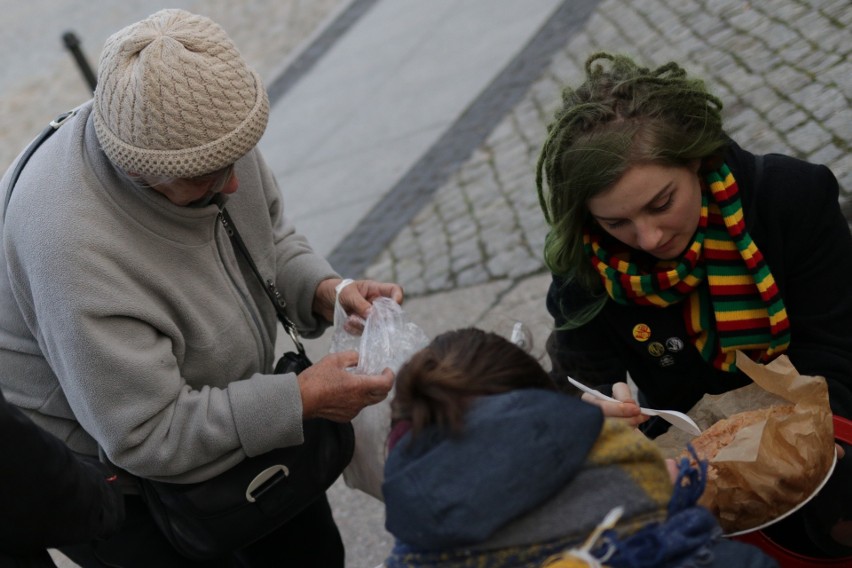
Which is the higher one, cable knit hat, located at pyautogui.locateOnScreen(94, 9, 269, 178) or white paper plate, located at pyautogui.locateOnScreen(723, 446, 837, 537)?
cable knit hat, located at pyautogui.locateOnScreen(94, 9, 269, 178)

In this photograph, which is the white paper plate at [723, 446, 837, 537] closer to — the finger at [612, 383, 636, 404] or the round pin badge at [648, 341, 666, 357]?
the finger at [612, 383, 636, 404]

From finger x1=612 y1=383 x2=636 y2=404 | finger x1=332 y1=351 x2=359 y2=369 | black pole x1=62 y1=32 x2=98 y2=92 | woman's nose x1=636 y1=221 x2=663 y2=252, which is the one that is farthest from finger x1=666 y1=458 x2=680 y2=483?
black pole x1=62 y1=32 x2=98 y2=92

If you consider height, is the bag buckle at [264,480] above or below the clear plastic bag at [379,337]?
below

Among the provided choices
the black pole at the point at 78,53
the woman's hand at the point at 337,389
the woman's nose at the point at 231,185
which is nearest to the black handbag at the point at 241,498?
the woman's hand at the point at 337,389

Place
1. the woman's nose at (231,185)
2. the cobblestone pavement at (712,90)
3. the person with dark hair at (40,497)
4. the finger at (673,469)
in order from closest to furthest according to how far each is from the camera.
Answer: the finger at (673,469) < the person with dark hair at (40,497) < the woman's nose at (231,185) < the cobblestone pavement at (712,90)

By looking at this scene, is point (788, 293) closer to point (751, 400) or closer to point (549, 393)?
point (751, 400)

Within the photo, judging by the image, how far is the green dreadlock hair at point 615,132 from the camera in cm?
236

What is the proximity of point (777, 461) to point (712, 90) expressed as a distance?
2965 millimetres

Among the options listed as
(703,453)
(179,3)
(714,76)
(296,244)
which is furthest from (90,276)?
(179,3)

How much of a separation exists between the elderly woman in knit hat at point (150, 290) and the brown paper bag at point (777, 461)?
2.59ft

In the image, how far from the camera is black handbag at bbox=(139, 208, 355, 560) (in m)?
2.43

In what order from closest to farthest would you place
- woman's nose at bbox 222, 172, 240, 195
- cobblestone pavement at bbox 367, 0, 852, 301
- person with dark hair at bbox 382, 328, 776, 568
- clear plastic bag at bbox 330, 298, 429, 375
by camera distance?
person with dark hair at bbox 382, 328, 776, 568
woman's nose at bbox 222, 172, 240, 195
clear plastic bag at bbox 330, 298, 429, 375
cobblestone pavement at bbox 367, 0, 852, 301

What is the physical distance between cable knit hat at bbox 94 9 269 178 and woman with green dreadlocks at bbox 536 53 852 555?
2.53 feet

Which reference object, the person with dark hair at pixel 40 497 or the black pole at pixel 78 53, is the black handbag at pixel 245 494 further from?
the black pole at pixel 78 53
